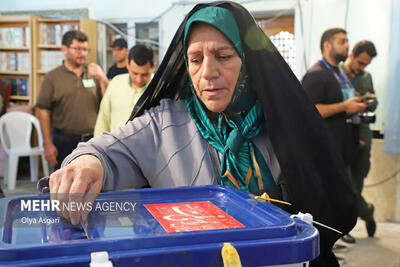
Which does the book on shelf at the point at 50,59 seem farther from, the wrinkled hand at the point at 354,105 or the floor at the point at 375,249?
the floor at the point at 375,249

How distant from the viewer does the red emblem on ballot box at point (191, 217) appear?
77 centimetres

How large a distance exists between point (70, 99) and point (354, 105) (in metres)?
2.56

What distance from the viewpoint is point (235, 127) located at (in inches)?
55.8

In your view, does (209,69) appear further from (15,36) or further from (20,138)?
(15,36)

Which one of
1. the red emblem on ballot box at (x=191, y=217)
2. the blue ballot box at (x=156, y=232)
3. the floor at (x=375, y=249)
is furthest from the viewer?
the floor at (x=375, y=249)

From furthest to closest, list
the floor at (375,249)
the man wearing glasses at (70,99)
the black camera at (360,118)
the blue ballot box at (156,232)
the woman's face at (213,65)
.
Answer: the man wearing glasses at (70,99)
the black camera at (360,118)
the floor at (375,249)
the woman's face at (213,65)
the blue ballot box at (156,232)

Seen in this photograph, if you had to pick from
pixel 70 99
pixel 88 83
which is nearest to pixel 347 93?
pixel 88 83

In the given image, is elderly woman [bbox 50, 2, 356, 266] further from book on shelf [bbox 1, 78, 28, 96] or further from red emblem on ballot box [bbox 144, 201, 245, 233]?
book on shelf [bbox 1, 78, 28, 96]

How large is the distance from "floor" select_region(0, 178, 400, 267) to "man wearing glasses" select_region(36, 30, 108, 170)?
2.50 m

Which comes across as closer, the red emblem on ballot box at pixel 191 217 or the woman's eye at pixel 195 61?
the red emblem on ballot box at pixel 191 217

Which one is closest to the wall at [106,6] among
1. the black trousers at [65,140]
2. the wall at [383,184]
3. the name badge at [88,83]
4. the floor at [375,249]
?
the name badge at [88,83]

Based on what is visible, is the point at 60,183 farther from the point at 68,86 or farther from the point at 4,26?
the point at 4,26

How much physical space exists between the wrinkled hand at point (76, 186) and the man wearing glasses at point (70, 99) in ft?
11.1

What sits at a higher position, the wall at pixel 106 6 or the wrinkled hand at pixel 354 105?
the wall at pixel 106 6
